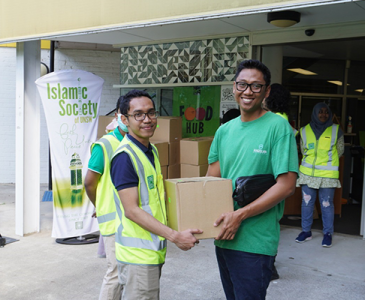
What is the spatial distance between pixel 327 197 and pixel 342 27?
2.21 metres

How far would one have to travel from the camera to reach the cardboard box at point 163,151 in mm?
6148

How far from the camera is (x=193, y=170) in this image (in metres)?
6.30

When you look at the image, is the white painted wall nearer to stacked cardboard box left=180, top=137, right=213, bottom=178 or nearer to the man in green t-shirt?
stacked cardboard box left=180, top=137, right=213, bottom=178

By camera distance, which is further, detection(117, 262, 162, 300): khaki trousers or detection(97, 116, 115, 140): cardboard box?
detection(97, 116, 115, 140): cardboard box

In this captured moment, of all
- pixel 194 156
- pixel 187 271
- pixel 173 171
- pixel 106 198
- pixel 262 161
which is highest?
pixel 262 161

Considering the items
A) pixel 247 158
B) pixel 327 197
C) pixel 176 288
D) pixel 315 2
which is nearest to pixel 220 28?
pixel 327 197

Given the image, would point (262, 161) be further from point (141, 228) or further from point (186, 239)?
point (141, 228)

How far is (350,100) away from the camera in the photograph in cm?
991

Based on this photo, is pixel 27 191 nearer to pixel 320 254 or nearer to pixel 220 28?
pixel 220 28

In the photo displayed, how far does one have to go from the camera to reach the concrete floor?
4.18 m

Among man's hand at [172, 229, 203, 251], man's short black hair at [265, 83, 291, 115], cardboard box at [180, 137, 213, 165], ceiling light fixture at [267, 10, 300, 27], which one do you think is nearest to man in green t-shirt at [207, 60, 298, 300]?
man's hand at [172, 229, 203, 251]

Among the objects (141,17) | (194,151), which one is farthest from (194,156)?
(141,17)

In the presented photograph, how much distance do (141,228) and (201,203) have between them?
0.36 meters

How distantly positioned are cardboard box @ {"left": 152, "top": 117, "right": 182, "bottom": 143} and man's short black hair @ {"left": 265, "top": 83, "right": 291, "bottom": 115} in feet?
7.22
